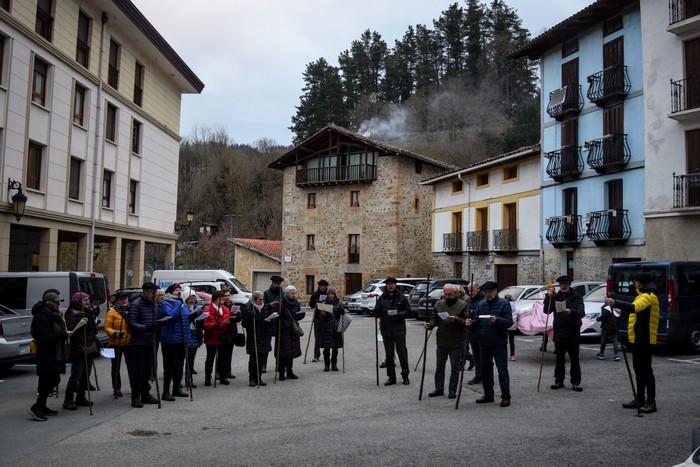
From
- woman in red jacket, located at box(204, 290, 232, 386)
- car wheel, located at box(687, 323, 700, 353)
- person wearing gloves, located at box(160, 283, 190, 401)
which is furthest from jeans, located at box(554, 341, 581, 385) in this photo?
person wearing gloves, located at box(160, 283, 190, 401)

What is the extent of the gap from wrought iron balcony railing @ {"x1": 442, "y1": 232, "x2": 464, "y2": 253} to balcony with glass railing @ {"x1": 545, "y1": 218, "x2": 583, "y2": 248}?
24.8 ft

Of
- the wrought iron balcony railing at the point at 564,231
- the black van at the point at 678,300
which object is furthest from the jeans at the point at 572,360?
the wrought iron balcony railing at the point at 564,231

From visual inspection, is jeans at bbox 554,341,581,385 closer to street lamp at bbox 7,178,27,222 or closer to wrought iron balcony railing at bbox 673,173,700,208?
wrought iron balcony railing at bbox 673,173,700,208

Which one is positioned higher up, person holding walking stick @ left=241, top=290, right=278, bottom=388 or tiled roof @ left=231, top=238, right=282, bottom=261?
tiled roof @ left=231, top=238, right=282, bottom=261

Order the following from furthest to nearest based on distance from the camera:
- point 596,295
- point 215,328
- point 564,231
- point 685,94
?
Result: 1. point 564,231
2. point 685,94
3. point 596,295
4. point 215,328

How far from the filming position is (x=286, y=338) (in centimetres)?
1082

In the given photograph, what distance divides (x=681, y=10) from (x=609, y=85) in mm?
3706

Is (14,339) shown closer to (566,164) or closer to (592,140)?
(566,164)

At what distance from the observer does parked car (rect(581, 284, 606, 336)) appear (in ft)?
49.4

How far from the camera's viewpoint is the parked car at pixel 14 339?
11.0 metres

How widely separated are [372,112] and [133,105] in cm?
4933

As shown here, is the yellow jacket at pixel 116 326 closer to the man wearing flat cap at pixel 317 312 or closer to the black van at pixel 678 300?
the man wearing flat cap at pixel 317 312

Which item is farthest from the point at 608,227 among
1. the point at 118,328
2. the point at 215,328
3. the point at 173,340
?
the point at 118,328

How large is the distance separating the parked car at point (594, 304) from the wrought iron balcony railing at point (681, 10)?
10.2 metres
